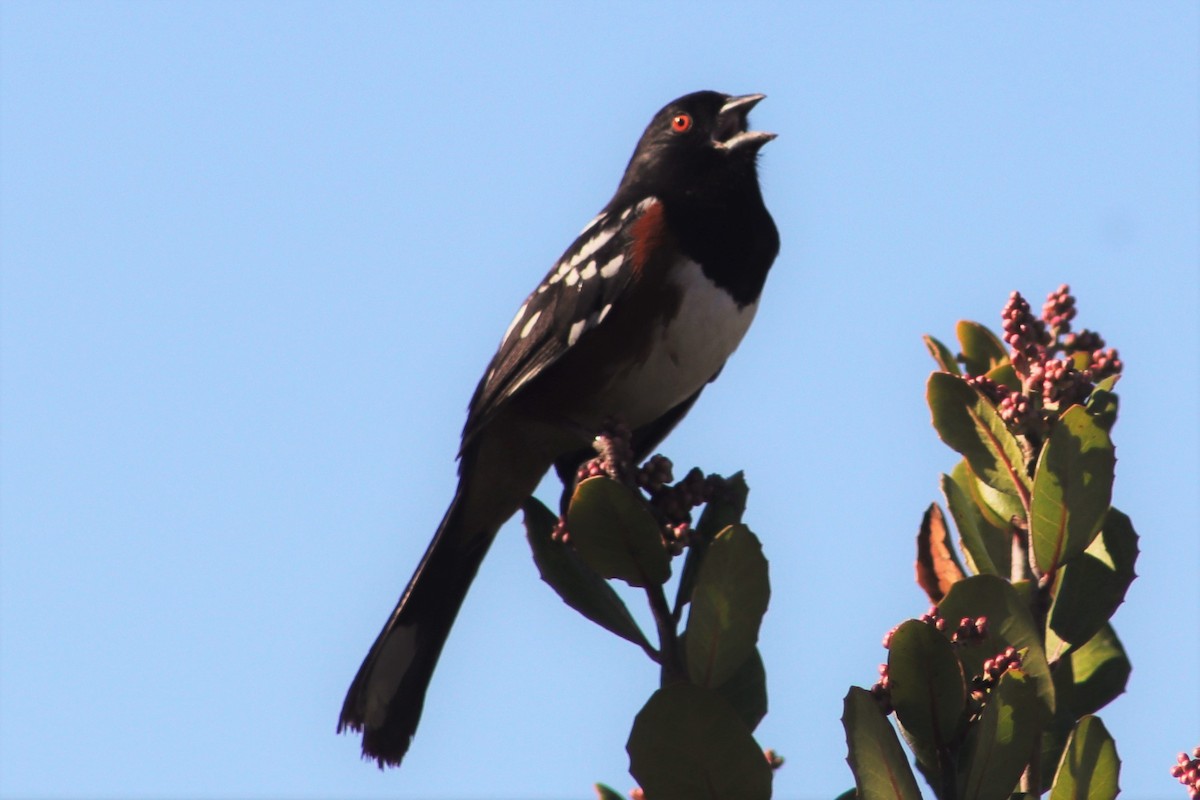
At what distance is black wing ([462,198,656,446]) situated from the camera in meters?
3.73

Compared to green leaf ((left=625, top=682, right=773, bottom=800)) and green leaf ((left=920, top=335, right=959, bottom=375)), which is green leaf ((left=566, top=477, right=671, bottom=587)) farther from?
green leaf ((left=920, top=335, right=959, bottom=375))

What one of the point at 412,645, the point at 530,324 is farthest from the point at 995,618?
the point at 530,324

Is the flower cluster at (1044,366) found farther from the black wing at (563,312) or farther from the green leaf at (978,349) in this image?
the black wing at (563,312)

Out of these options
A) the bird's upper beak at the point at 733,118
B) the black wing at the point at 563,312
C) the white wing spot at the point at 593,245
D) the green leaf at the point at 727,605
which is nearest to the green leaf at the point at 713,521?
the green leaf at the point at 727,605

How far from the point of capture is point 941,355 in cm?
249

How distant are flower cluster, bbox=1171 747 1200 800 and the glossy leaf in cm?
62

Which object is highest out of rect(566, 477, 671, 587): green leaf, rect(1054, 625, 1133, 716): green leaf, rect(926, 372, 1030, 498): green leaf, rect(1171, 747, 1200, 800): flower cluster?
rect(926, 372, 1030, 498): green leaf

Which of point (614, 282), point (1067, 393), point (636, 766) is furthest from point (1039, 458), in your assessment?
point (614, 282)

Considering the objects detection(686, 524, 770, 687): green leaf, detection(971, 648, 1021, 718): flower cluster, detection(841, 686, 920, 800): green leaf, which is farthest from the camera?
detection(686, 524, 770, 687): green leaf

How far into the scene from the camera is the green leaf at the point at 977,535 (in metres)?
2.29

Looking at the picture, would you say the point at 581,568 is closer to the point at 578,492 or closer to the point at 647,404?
the point at 578,492

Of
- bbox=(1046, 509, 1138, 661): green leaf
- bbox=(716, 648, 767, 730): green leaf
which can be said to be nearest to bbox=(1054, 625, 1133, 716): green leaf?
bbox=(1046, 509, 1138, 661): green leaf

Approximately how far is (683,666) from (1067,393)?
2.24 feet

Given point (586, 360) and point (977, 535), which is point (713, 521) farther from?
point (586, 360)
